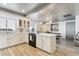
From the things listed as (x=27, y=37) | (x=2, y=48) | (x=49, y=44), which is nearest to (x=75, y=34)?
(x=49, y=44)

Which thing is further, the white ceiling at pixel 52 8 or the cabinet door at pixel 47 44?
the cabinet door at pixel 47 44

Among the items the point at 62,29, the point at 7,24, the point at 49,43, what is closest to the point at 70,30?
the point at 62,29

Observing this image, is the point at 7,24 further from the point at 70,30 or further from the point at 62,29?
the point at 70,30

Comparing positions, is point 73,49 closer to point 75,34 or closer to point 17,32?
point 75,34

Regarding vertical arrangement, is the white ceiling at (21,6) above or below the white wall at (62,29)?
above

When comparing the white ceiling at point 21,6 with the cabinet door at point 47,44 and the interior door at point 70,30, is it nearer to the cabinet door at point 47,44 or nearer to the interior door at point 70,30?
the interior door at point 70,30

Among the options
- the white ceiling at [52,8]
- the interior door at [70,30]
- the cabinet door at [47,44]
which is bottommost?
the cabinet door at [47,44]

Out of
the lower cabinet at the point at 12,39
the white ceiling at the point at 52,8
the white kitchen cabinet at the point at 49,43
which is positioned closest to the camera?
the white ceiling at the point at 52,8

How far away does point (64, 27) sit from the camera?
187 centimetres

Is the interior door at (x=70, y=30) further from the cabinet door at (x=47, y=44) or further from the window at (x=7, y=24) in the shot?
the window at (x=7, y=24)

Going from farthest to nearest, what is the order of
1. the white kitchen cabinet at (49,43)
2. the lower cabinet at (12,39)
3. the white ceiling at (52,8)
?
the lower cabinet at (12,39)
the white kitchen cabinet at (49,43)
the white ceiling at (52,8)

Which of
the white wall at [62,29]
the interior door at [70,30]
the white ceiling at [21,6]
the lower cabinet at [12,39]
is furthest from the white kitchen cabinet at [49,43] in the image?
the white ceiling at [21,6]

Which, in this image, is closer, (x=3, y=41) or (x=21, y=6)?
(x=21, y=6)

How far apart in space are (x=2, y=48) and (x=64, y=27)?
159 centimetres
